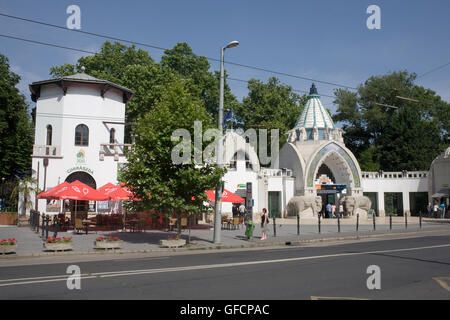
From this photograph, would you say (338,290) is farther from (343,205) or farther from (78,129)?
(343,205)

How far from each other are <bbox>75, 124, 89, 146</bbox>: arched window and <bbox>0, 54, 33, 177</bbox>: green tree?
6174 millimetres

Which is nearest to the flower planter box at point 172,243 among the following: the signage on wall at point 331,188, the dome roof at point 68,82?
the dome roof at point 68,82

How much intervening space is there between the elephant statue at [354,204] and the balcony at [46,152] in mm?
27963

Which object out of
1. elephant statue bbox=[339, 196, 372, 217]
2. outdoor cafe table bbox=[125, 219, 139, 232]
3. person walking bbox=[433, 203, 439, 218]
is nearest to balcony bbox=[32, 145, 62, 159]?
outdoor cafe table bbox=[125, 219, 139, 232]

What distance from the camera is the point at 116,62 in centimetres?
4506

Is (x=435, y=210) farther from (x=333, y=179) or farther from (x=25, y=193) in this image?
(x=25, y=193)

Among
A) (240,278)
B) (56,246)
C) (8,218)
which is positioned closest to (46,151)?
(8,218)

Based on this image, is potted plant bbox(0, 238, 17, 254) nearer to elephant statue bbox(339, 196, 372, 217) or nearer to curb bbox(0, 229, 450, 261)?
curb bbox(0, 229, 450, 261)

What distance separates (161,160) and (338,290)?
10.8m

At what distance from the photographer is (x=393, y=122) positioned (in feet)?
162

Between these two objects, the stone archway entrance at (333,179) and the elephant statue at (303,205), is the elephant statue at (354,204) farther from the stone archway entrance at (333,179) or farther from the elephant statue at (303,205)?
the elephant statue at (303,205)

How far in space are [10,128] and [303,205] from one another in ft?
92.1

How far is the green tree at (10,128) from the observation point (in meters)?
29.6
